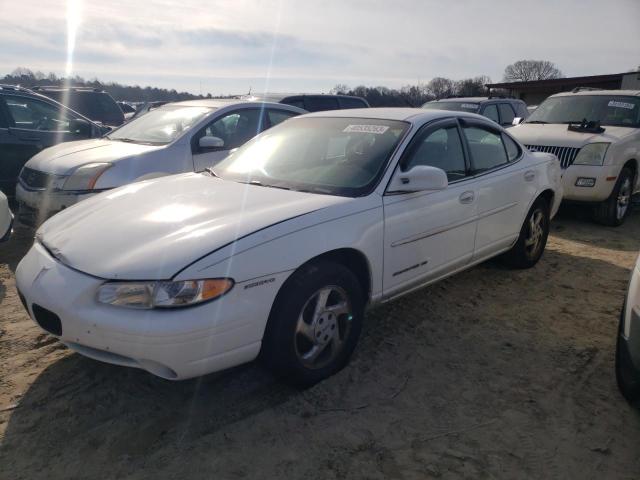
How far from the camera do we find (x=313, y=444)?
260cm

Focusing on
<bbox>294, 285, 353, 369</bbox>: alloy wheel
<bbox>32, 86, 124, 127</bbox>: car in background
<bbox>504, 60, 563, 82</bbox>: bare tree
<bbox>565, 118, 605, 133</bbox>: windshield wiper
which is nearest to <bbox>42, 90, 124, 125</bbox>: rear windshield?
<bbox>32, 86, 124, 127</bbox>: car in background

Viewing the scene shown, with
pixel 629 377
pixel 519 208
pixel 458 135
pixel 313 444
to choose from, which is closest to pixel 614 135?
pixel 519 208

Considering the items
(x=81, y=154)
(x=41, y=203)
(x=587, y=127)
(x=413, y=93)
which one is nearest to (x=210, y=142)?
(x=81, y=154)

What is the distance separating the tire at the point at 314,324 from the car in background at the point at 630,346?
1.43 meters

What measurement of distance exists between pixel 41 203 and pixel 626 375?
5.34 meters

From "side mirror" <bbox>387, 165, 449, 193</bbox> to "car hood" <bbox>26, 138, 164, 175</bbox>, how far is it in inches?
127

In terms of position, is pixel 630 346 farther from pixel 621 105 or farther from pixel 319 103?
pixel 319 103

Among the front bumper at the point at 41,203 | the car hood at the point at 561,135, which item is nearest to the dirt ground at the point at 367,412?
the front bumper at the point at 41,203

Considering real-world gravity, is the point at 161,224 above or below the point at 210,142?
below

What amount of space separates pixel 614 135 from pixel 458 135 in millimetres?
4136

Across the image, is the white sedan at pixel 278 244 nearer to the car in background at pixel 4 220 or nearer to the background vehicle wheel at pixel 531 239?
the background vehicle wheel at pixel 531 239

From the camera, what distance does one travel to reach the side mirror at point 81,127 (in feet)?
24.7

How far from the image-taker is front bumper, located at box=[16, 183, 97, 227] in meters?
5.30

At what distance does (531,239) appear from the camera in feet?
16.6
